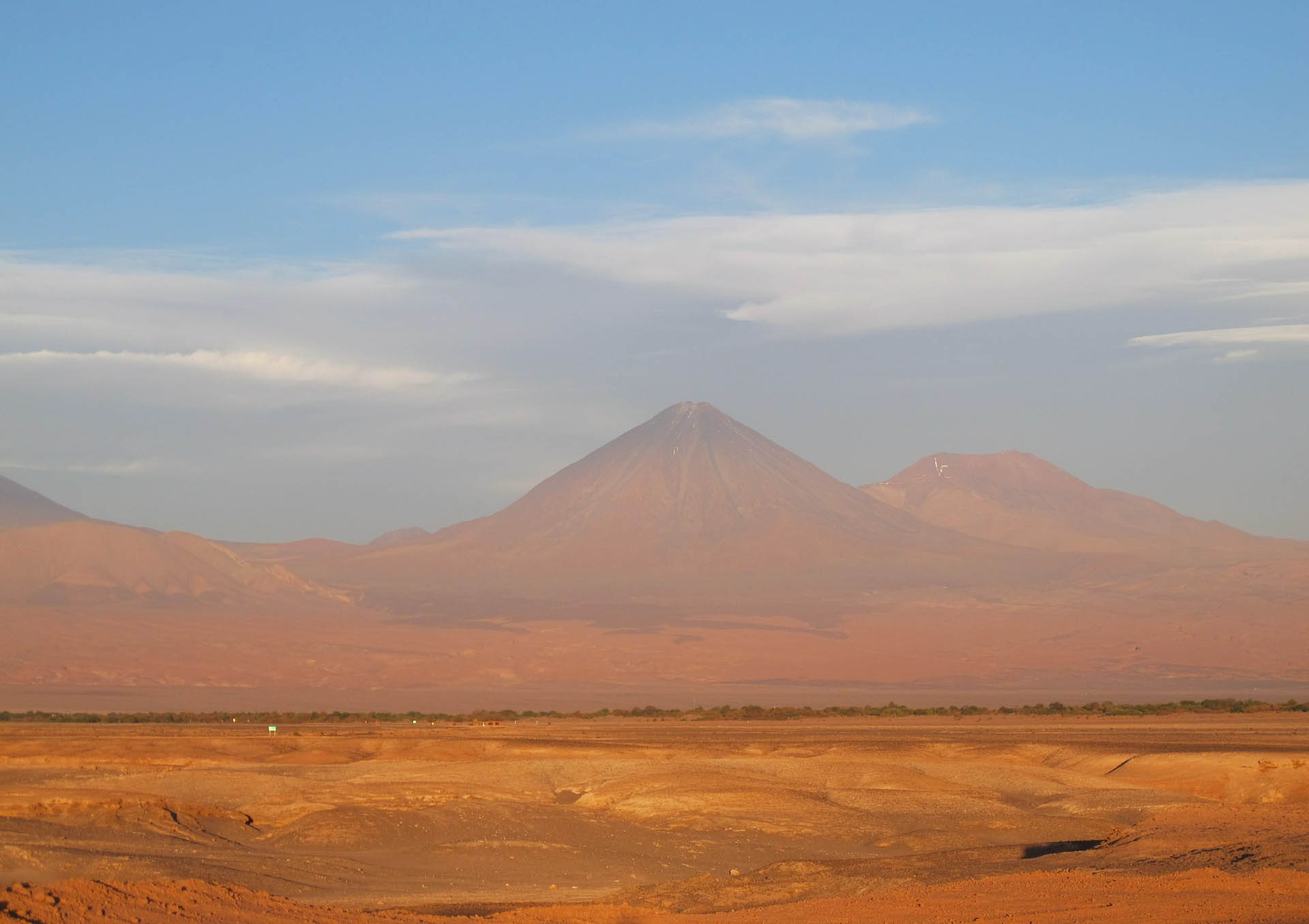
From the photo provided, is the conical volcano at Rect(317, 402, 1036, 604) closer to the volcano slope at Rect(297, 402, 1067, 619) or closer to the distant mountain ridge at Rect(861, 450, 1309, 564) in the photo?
the volcano slope at Rect(297, 402, 1067, 619)

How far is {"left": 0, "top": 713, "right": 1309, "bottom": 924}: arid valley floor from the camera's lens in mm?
13305

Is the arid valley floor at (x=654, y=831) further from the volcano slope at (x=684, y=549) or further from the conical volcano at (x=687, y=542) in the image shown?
the conical volcano at (x=687, y=542)

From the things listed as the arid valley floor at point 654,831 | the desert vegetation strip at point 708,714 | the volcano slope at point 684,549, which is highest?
the volcano slope at point 684,549

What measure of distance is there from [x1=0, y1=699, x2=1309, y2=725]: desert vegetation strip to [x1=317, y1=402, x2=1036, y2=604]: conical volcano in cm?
7380

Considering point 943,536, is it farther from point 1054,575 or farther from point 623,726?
point 623,726

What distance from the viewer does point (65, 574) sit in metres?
118

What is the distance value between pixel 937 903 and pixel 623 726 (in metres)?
33.9

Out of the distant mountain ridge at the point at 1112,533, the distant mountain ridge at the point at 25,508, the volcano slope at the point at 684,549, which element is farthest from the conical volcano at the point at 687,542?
the distant mountain ridge at the point at 25,508

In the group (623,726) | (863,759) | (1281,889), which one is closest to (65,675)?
(623,726)

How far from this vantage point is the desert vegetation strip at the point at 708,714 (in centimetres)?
5216

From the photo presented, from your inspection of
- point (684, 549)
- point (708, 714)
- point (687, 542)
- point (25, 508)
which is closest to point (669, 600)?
point (684, 549)

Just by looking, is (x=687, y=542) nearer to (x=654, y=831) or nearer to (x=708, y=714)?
(x=708, y=714)

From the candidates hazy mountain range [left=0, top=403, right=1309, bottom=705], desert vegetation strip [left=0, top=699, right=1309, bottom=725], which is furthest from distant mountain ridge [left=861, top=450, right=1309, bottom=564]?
desert vegetation strip [left=0, top=699, right=1309, bottom=725]

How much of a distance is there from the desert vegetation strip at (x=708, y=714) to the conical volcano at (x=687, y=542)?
73.8m
